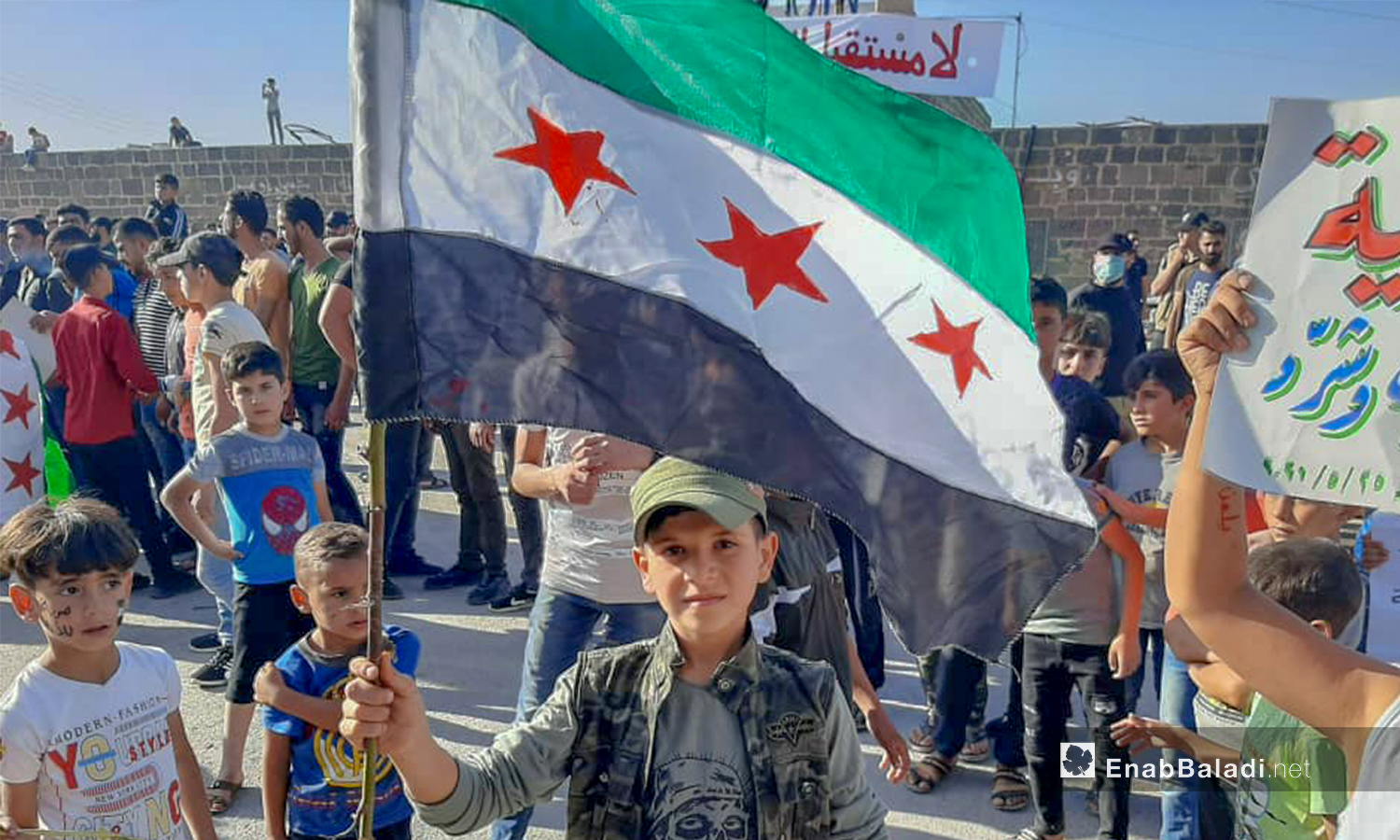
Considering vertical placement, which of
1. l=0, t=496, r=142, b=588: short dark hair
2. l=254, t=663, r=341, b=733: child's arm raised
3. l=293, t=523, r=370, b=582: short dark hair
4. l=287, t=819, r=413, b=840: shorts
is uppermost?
l=0, t=496, r=142, b=588: short dark hair

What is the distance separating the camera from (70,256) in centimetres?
591

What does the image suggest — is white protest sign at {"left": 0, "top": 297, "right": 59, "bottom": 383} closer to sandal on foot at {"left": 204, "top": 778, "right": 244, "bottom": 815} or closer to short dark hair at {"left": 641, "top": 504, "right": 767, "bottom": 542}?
sandal on foot at {"left": 204, "top": 778, "right": 244, "bottom": 815}

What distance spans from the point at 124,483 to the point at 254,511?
2.50 meters

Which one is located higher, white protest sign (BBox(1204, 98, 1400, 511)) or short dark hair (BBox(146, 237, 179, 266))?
short dark hair (BBox(146, 237, 179, 266))

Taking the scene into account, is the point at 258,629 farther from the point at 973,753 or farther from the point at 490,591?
the point at 973,753

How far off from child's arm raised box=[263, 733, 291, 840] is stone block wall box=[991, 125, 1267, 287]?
40.5 feet

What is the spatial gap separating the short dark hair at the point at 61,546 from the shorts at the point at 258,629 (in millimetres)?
1108

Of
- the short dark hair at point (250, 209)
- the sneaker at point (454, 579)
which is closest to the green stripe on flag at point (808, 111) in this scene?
the sneaker at point (454, 579)

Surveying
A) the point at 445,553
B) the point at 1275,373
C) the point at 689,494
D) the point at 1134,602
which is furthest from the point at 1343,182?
the point at 445,553

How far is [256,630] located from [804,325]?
2622 mm

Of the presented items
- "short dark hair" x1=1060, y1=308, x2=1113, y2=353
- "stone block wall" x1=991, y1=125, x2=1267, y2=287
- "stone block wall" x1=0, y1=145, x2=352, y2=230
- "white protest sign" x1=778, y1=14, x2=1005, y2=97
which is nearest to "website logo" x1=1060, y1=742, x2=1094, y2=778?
"short dark hair" x1=1060, y1=308, x2=1113, y2=353

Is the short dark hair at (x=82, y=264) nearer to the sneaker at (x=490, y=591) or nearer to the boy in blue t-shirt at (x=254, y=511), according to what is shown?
the boy in blue t-shirt at (x=254, y=511)

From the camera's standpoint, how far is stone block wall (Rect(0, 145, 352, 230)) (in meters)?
17.3

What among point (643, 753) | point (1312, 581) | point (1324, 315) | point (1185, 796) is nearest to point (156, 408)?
point (643, 753)
